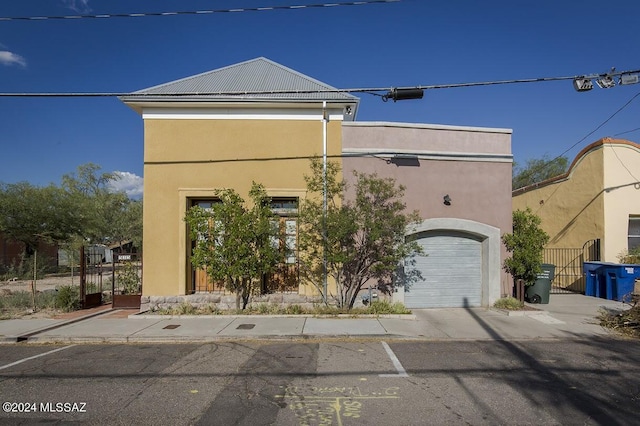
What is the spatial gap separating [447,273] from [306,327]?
16.5 feet

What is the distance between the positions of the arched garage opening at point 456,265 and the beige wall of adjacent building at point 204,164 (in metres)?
3.94

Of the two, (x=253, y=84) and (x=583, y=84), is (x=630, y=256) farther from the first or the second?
(x=253, y=84)

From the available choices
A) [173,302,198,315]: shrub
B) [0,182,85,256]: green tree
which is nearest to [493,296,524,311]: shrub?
[173,302,198,315]: shrub

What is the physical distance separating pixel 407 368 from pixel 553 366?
241 centimetres

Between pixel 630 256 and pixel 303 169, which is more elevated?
pixel 303 169

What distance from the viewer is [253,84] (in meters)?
12.7

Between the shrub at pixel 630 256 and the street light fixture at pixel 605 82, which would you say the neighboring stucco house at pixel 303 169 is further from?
the shrub at pixel 630 256

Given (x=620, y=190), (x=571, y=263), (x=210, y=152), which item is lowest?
(x=571, y=263)

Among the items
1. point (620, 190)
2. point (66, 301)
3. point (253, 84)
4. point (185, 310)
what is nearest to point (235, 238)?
point (185, 310)

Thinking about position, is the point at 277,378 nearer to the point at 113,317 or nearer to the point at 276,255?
the point at 276,255

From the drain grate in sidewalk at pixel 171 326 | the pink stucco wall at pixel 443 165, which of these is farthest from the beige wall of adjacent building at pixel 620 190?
the drain grate in sidewalk at pixel 171 326

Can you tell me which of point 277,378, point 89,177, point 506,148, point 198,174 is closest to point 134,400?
point 277,378

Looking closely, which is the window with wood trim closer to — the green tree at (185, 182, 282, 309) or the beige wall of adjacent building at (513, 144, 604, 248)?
the beige wall of adjacent building at (513, 144, 604, 248)

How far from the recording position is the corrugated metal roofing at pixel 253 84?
37.6 feet
